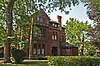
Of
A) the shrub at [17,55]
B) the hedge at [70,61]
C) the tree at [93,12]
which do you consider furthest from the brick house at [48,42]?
the hedge at [70,61]

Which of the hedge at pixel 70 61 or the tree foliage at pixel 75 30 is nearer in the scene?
the hedge at pixel 70 61

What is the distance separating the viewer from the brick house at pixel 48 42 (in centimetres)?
4669

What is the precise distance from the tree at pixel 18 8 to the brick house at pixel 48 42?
499 inches

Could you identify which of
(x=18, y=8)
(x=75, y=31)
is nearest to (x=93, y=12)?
(x=18, y=8)

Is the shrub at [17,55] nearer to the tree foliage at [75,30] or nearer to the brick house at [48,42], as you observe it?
the brick house at [48,42]

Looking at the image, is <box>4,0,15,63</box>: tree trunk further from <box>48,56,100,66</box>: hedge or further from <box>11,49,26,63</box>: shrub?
Result: <box>48,56,100,66</box>: hedge

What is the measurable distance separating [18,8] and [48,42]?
19731 millimetres

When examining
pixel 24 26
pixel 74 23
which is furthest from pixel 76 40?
pixel 24 26

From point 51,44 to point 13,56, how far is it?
23.3 metres

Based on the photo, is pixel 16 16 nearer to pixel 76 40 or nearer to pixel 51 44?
pixel 51 44

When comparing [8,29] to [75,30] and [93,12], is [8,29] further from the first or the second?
[75,30]

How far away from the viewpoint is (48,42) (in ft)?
164

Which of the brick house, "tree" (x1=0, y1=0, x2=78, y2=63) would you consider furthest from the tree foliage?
"tree" (x1=0, y1=0, x2=78, y2=63)

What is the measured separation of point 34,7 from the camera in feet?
96.6
